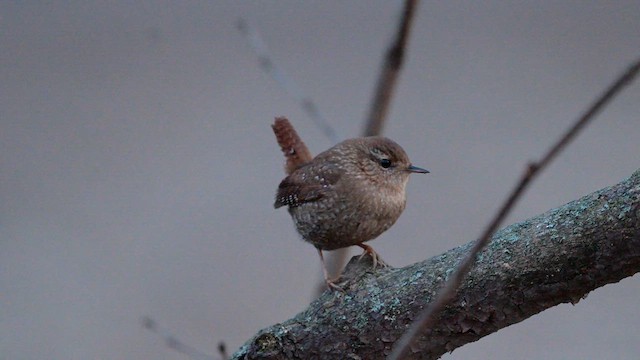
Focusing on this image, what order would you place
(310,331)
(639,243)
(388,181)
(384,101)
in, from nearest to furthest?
(639,243) < (310,331) < (384,101) < (388,181)

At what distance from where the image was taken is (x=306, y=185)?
3037 mm

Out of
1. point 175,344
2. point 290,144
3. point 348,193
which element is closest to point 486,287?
point 348,193

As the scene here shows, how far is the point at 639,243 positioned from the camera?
1.54 metres

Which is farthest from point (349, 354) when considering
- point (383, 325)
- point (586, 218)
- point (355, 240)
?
point (355, 240)

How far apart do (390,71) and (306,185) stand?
90 cm

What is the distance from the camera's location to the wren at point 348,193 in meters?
2.85

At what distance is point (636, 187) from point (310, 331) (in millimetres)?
860

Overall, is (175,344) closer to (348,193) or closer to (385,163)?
(348,193)

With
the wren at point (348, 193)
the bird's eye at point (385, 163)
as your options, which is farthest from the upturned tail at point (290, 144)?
the bird's eye at point (385, 163)

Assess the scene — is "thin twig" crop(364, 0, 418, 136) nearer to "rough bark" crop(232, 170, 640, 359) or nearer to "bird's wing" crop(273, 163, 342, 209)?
"rough bark" crop(232, 170, 640, 359)

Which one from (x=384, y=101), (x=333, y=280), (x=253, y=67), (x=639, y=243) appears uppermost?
(x=253, y=67)

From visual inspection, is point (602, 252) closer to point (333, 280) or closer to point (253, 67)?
point (333, 280)

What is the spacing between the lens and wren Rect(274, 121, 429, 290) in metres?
2.85

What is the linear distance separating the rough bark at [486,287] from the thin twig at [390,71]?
45cm
